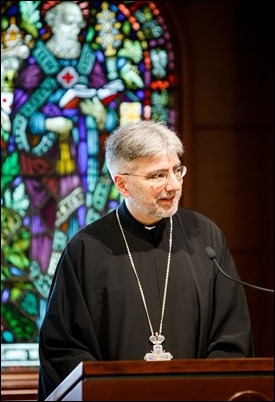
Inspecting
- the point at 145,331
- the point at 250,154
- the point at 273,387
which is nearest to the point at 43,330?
the point at 145,331

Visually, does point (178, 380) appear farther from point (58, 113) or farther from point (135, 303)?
point (58, 113)

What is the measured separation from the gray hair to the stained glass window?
101 inches

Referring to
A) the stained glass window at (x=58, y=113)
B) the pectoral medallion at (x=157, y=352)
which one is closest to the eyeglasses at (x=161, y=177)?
the pectoral medallion at (x=157, y=352)

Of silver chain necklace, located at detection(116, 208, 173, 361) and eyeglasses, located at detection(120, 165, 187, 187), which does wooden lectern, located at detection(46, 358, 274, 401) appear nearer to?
silver chain necklace, located at detection(116, 208, 173, 361)

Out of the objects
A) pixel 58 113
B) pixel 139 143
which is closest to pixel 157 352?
pixel 139 143

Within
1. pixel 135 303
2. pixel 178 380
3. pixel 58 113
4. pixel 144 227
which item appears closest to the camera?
pixel 178 380

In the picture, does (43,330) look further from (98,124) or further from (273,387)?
(98,124)

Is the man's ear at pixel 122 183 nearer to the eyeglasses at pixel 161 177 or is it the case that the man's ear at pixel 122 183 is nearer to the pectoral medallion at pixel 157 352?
the eyeglasses at pixel 161 177

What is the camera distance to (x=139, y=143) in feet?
17.2

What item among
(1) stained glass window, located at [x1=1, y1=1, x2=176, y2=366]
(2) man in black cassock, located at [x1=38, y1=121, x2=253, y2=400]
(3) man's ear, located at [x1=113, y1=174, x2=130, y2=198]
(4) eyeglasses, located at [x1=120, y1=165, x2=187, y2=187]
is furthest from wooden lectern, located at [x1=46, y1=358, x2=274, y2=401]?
(1) stained glass window, located at [x1=1, y1=1, x2=176, y2=366]

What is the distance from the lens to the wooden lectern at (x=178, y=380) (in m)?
3.96

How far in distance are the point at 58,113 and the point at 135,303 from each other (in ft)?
9.53

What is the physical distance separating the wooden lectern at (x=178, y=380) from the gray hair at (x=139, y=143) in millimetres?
1408

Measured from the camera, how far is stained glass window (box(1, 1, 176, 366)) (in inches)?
308
